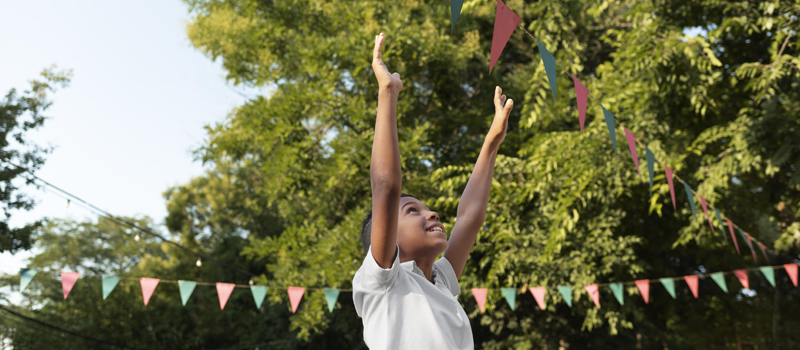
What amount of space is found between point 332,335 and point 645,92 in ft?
30.7

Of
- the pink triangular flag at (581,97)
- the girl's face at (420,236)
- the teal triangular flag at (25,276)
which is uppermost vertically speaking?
the pink triangular flag at (581,97)

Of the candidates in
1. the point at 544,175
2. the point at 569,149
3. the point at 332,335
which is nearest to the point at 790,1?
the point at 569,149

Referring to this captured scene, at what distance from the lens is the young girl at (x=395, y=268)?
1022mm

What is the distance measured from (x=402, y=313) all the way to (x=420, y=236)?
8.1 inches

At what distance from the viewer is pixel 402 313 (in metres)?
1.09

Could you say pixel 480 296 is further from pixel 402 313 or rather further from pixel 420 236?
pixel 402 313

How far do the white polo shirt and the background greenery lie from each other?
406 centimetres

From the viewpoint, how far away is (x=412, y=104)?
8406mm

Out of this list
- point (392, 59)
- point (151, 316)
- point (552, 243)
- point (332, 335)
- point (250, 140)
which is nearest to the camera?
point (552, 243)

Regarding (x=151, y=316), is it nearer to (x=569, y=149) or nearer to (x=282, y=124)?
(x=282, y=124)

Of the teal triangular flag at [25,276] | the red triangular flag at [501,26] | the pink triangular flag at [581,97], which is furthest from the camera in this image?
the teal triangular flag at [25,276]

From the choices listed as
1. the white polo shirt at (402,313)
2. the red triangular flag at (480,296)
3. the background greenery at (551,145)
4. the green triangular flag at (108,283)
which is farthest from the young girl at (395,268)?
the red triangular flag at (480,296)

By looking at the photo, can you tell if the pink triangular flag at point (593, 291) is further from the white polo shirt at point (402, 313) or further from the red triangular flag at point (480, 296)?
the white polo shirt at point (402, 313)

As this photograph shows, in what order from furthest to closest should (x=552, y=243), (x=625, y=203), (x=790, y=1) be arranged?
(x=625, y=203) → (x=552, y=243) → (x=790, y=1)
